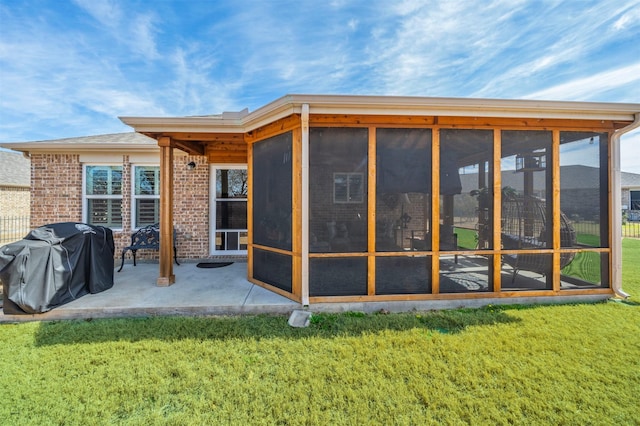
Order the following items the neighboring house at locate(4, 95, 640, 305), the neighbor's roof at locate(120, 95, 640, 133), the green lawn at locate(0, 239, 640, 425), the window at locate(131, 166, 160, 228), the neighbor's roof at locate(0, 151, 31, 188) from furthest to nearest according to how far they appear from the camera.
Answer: the neighbor's roof at locate(0, 151, 31, 188)
the window at locate(131, 166, 160, 228)
the neighboring house at locate(4, 95, 640, 305)
the neighbor's roof at locate(120, 95, 640, 133)
the green lawn at locate(0, 239, 640, 425)

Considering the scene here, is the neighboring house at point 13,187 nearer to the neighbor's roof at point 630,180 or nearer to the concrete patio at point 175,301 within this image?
the concrete patio at point 175,301

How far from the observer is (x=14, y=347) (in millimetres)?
2773

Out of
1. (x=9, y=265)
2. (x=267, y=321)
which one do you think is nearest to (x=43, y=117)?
(x=9, y=265)

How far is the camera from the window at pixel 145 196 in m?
6.34

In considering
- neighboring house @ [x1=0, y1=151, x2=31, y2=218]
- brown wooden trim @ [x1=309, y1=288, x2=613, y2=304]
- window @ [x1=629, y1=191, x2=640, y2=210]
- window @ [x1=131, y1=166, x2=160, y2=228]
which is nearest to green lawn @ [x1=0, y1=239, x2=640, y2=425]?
brown wooden trim @ [x1=309, y1=288, x2=613, y2=304]

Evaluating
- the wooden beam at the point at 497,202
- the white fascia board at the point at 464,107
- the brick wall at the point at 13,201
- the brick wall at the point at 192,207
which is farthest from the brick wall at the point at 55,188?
the brick wall at the point at 13,201

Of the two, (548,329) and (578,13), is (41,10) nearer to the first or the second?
(548,329)

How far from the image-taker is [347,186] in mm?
3744

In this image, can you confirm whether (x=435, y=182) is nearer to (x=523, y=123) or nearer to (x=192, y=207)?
(x=523, y=123)

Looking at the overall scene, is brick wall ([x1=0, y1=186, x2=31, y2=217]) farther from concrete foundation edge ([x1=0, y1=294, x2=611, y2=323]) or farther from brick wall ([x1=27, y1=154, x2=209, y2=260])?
concrete foundation edge ([x1=0, y1=294, x2=611, y2=323])

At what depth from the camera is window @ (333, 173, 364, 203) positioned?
3.73m

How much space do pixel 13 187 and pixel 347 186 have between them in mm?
23348

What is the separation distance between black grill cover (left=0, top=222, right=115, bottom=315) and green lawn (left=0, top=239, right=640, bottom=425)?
0.37m

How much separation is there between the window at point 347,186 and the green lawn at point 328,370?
1659 millimetres
